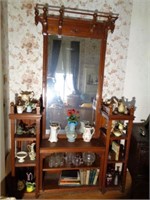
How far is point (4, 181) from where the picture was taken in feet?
5.92

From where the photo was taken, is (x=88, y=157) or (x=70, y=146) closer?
(x=70, y=146)

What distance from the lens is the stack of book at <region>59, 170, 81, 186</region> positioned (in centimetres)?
195

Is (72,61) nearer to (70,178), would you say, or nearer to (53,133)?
(53,133)

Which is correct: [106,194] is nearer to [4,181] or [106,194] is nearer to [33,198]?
[33,198]

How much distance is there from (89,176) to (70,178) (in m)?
0.22

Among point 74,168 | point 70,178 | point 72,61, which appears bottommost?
point 70,178

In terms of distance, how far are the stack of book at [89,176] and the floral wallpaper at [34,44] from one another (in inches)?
35.7

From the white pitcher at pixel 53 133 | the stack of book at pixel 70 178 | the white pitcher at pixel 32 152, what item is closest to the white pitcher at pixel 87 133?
the white pitcher at pixel 53 133

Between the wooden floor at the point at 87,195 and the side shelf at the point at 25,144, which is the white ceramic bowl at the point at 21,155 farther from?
the wooden floor at the point at 87,195

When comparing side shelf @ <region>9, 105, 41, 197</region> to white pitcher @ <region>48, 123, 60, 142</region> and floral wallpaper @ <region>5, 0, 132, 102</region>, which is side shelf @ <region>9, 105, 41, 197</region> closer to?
white pitcher @ <region>48, 123, 60, 142</region>

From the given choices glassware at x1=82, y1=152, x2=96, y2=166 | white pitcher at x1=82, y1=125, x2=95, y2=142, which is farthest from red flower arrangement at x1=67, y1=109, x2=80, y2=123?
glassware at x1=82, y1=152, x2=96, y2=166

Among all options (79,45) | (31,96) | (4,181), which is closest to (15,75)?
(31,96)

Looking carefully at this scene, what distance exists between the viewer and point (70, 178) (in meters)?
1.99

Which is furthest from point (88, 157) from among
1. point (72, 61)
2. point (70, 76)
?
point (72, 61)
